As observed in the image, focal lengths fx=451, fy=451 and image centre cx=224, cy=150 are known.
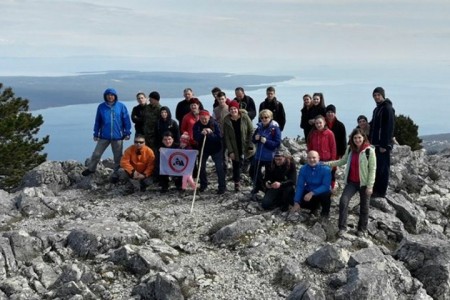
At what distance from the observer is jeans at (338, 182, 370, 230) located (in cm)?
1168

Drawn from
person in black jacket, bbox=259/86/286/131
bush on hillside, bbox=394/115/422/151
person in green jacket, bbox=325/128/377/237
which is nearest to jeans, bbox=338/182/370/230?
person in green jacket, bbox=325/128/377/237

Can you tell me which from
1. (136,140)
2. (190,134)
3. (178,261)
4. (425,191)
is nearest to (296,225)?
(178,261)

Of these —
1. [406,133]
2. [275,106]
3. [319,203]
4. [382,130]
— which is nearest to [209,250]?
[319,203]

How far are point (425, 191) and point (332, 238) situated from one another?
7139 millimetres

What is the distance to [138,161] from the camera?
48.8 ft

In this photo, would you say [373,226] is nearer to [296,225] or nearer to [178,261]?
[296,225]

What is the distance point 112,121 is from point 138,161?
168 centimetres

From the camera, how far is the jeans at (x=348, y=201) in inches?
460

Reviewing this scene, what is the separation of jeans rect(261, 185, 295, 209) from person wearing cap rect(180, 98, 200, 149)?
309cm

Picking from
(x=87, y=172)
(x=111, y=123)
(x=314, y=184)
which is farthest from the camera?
(x=87, y=172)

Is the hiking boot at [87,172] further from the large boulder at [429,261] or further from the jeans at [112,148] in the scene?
the large boulder at [429,261]

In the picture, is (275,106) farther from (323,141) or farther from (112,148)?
(112,148)

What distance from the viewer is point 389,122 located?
12797 mm

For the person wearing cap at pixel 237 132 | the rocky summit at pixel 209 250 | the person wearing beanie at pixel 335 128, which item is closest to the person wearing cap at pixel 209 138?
the person wearing cap at pixel 237 132
